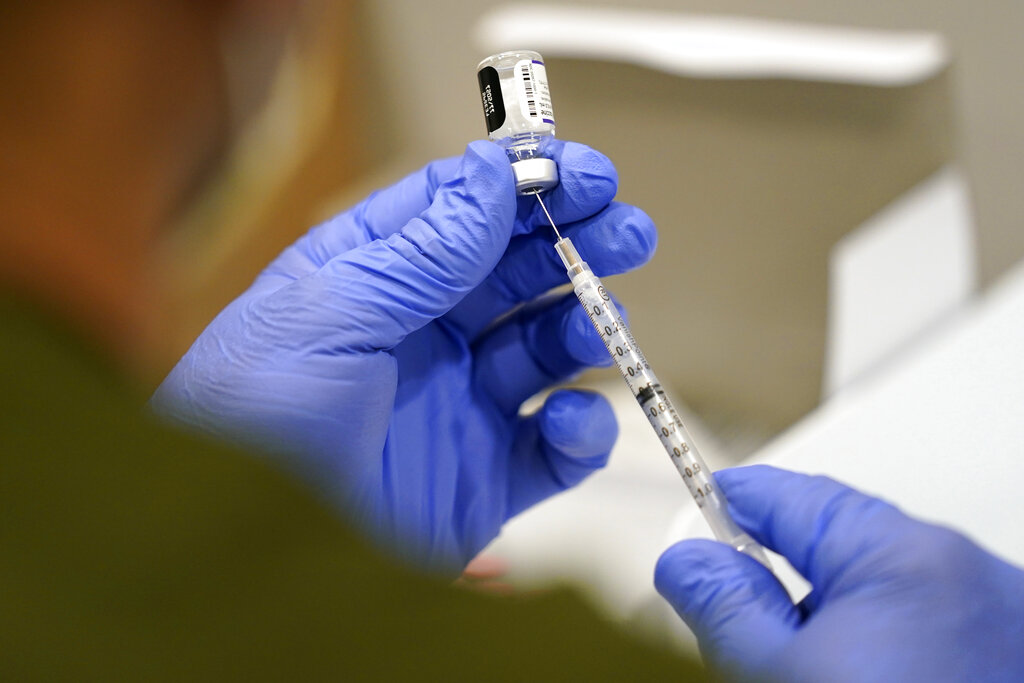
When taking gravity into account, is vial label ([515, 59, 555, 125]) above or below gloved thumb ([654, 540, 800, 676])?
above

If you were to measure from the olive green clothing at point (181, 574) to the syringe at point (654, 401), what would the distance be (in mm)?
495

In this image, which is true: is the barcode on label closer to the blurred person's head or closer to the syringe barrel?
the syringe barrel

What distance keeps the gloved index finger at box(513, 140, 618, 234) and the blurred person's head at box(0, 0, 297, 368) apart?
1158mm

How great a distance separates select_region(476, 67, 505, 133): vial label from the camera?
0.74m

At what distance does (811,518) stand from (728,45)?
3.17 feet

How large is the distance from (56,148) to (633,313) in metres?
1.43

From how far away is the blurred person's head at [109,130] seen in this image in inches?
62.1

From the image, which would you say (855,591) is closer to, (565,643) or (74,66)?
(565,643)

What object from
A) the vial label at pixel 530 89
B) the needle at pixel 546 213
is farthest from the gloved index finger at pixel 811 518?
the vial label at pixel 530 89

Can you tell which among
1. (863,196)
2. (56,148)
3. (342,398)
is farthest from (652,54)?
(56,148)

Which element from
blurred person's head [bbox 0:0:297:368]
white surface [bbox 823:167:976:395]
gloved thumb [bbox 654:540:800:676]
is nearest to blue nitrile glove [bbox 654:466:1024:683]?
gloved thumb [bbox 654:540:800:676]

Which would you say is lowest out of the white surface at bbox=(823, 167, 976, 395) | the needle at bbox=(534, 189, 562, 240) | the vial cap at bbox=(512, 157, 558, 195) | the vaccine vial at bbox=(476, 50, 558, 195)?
the white surface at bbox=(823, 167, 976, 395)

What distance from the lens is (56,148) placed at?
162 centimetres

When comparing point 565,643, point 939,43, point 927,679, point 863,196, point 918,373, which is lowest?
point 927,679
